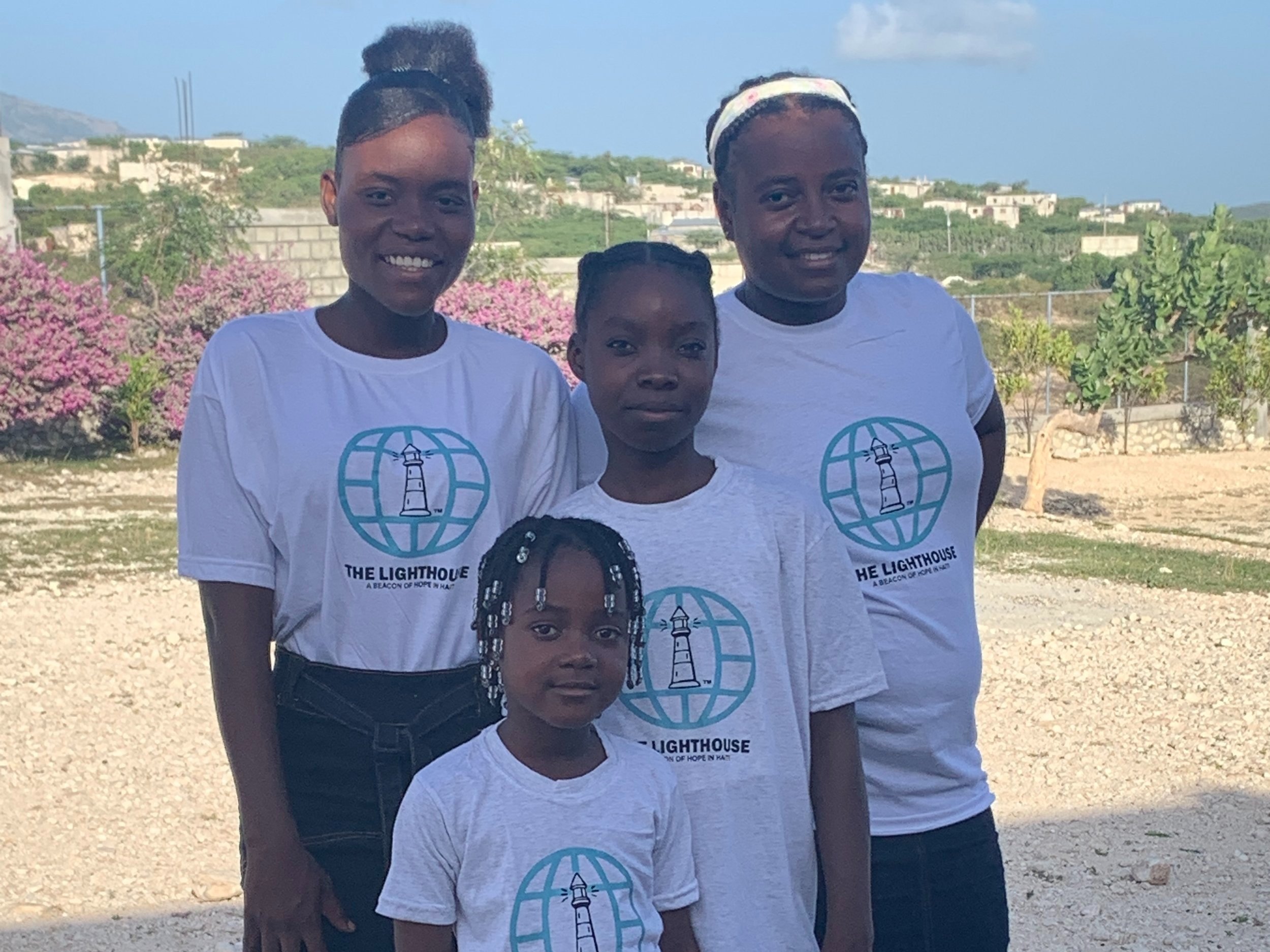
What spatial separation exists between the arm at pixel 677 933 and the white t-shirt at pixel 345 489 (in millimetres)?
487

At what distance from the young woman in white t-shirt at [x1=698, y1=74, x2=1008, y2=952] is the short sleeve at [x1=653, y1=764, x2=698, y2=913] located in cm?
41

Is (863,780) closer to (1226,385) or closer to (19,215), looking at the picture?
(1226,385)

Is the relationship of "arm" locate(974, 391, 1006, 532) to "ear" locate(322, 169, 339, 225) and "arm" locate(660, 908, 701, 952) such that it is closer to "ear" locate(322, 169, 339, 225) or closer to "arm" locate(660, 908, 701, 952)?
"arm" locate(660, 908, 701, 952)

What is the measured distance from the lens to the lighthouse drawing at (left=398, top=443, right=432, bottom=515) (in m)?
2.16

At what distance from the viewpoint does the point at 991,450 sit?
9.57ft

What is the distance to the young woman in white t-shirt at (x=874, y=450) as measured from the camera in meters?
2.32

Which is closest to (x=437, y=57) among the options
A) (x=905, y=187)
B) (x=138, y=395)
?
(x=138, y=395)

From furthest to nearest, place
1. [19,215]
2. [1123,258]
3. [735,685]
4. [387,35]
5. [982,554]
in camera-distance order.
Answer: [1123,258] → [19,215] → [982,554] → [387,35] → [735,685]

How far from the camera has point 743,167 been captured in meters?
2.37

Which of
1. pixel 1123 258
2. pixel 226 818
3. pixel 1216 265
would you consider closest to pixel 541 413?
pixel 226 818

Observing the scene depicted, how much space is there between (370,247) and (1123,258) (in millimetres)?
56568

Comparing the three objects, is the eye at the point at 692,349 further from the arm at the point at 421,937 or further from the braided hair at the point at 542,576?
the arm at the point at 421,937

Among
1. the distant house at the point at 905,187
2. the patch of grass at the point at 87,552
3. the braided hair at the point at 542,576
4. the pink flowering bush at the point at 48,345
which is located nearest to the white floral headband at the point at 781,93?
the braided hair at the point at 542,576

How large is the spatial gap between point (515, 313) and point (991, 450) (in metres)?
16.6
